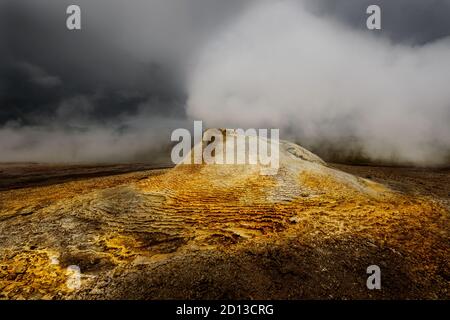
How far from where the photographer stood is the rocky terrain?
5949 mm

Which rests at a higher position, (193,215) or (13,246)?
(193,215)

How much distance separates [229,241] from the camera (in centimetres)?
771

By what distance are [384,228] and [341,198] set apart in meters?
2.43

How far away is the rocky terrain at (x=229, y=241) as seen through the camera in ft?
19.5

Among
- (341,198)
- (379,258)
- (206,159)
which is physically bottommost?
(379,258)

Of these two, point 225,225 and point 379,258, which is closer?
point 379,258

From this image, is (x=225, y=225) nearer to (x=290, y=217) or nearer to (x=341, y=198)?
(x=290, y=217)

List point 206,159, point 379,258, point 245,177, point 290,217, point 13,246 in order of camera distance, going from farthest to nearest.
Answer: point 206,159 → point 245,177 → point 290,217 → point 13,246 → point 379,258

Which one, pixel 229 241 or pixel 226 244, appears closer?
pixel 226 244

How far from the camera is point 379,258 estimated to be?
680 cm

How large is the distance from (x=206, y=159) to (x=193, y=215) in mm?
5080
